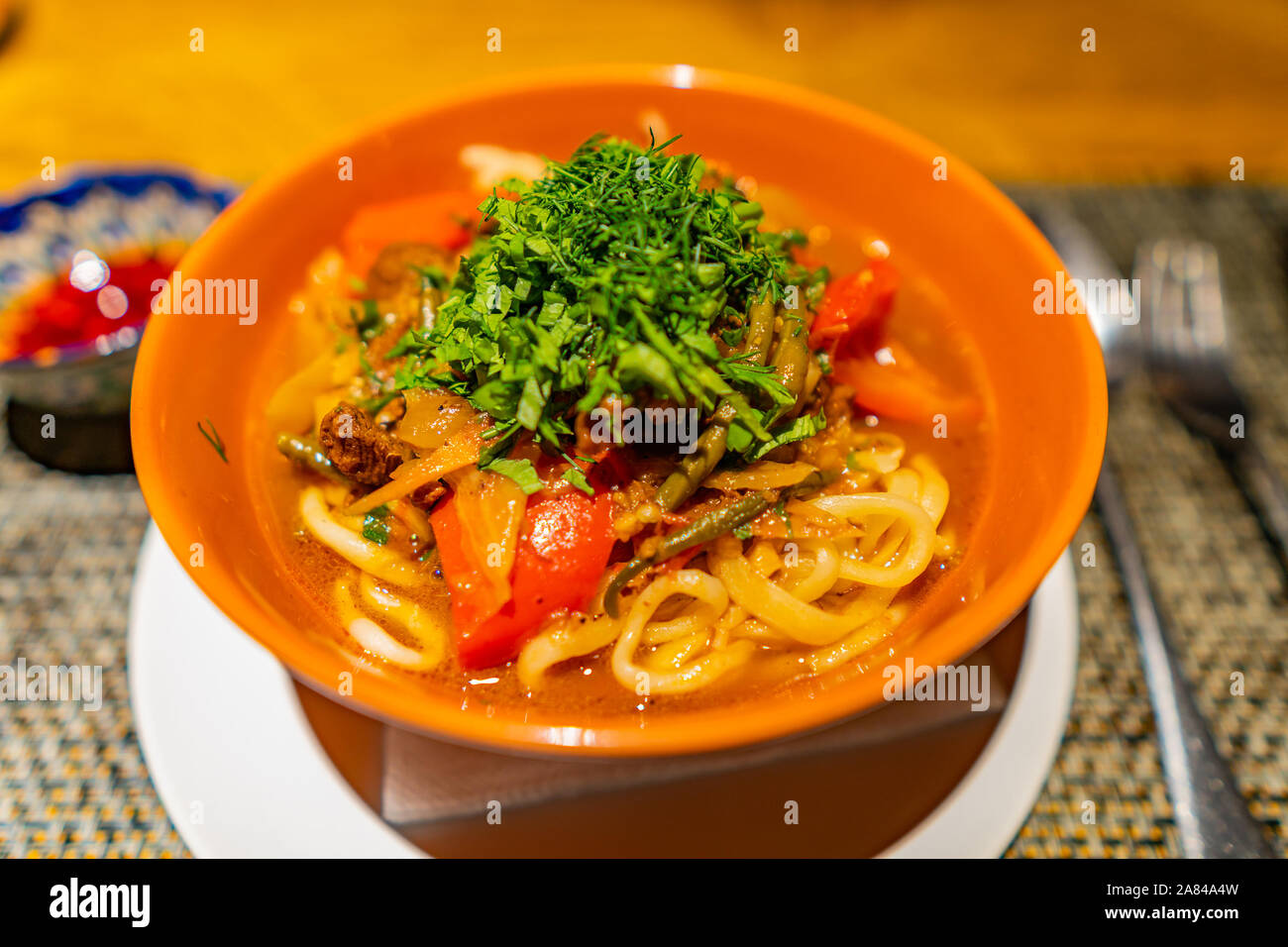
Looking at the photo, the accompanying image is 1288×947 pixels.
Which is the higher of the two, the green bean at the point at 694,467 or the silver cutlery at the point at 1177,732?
the green bean at the point at 694,467

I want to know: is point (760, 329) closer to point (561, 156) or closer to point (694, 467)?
point (694, 467)

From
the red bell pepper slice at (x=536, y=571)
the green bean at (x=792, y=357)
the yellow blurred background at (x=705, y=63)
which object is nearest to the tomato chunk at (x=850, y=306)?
the green bean at (x=792, y=357)

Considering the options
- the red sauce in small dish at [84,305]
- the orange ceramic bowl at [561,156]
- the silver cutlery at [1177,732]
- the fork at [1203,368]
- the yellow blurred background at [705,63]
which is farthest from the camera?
the yellow blurred background at [705,63]

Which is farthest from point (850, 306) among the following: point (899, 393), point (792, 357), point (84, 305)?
point (84, 305)

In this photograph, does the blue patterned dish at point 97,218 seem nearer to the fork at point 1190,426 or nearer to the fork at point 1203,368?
the fork at point 1190,426

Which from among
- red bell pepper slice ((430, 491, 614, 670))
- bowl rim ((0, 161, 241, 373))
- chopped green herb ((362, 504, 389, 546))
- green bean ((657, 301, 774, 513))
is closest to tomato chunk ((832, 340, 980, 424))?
green bean ((657, 301, 774, 513))

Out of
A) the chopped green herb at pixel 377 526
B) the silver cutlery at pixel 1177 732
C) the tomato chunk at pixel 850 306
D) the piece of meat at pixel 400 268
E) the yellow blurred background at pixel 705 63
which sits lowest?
the silver cutlery at pixel 1177 732

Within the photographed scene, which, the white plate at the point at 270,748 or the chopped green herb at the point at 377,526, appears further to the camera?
the chopped green herb at the point at 377,526

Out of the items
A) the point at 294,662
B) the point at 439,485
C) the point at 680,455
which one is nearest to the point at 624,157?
the point at 680,455
